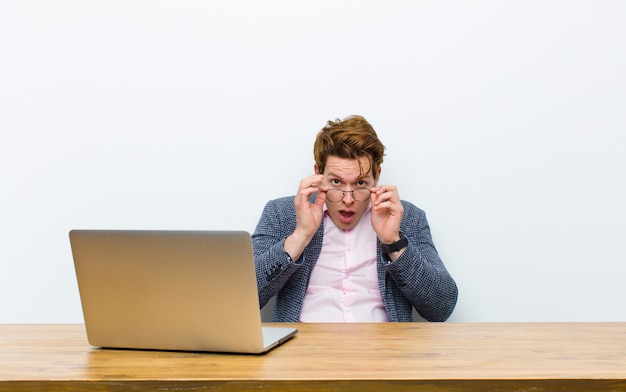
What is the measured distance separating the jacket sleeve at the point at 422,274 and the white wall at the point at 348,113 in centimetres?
18

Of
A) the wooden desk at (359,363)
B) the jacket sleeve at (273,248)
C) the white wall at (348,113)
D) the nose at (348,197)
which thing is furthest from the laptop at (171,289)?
the white wall at (348,113)

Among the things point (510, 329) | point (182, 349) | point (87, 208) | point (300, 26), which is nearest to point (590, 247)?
point (510, 329)

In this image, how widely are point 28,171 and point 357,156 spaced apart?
117cm

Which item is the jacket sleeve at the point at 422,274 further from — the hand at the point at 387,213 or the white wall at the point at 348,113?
the white wall at the point at 348,113

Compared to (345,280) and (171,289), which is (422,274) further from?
(171,289)

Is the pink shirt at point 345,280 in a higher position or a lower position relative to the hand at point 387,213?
lower

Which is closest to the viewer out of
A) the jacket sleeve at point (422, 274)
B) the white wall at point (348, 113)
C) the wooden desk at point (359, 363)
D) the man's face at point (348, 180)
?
the wooden desk at point (359, 363)

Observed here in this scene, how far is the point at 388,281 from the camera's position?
84.6 inches

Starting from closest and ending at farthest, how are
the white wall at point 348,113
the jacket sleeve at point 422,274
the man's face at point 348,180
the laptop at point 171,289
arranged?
the laptop at point 171,289
the jacket sleeve at point 422,274
the man's face at point 348,180
the white wall at point 348,113

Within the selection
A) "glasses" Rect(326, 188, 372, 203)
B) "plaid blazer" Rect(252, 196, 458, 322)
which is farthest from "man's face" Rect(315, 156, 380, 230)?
"plaid blazer" Rect(252, 196, 458, 322)

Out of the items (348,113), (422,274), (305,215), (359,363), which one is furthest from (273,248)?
(359,363)

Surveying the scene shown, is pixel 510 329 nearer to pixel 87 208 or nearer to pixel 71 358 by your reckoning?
pixel 71 358

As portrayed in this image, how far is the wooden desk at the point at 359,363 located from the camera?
1.17 m

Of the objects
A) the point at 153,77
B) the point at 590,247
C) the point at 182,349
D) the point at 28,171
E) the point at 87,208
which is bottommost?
the point at 590,247
